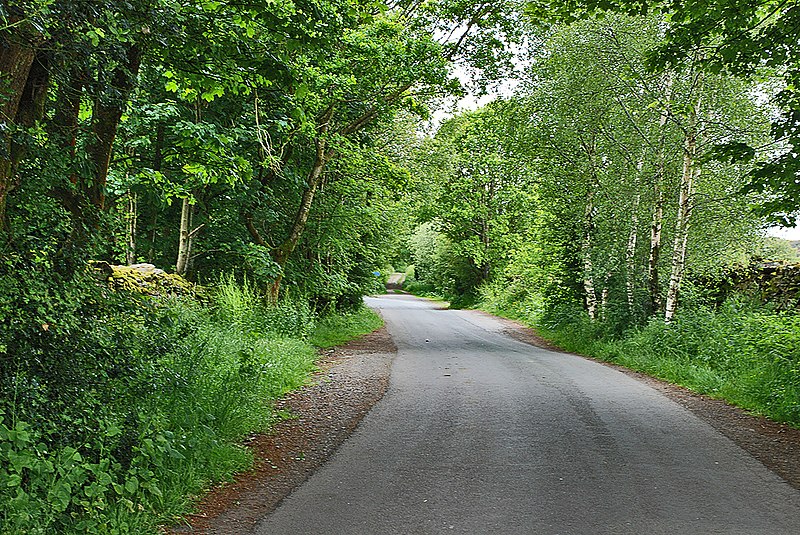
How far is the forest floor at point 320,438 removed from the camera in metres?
5.46

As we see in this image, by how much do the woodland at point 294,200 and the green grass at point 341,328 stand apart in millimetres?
157

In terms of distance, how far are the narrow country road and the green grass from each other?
23.5ft

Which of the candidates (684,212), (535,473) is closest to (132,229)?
(535,473)

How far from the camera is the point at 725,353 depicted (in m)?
12.3

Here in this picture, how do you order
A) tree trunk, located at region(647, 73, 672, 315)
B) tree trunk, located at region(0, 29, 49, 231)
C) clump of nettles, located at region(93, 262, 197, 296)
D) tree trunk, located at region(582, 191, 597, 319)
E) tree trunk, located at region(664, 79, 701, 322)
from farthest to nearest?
tree trunk, located at region(582, 191, 597, 319)
tree trunk, located at region(647, 73, 672, 315)
tree trunk, located at region(664, 79, 701, 322)
clump of nettles, located at region(93, 262, 197, 296)
tree trunk, located at region(0, 29, 49, 231)

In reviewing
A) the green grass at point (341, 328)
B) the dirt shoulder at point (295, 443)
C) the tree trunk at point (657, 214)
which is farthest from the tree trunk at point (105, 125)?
the tree trunk at point (657, 214)

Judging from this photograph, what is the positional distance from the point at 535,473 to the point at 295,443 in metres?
2.78

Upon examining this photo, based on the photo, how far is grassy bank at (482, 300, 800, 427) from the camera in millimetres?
9836

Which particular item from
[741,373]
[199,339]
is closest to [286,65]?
[199,339]

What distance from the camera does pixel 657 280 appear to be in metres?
15.7

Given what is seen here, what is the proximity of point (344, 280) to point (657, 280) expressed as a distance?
28.3 feet

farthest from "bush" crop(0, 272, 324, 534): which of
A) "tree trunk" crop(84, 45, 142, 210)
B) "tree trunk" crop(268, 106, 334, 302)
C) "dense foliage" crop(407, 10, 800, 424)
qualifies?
"tree trunk" crop(268, 106, 334, 302)

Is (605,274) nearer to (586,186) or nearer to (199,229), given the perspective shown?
(586,186)

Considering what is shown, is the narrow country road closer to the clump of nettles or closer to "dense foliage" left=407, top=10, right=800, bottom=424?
"dense foliage" left=407, top=10, right=800, bottom=424
